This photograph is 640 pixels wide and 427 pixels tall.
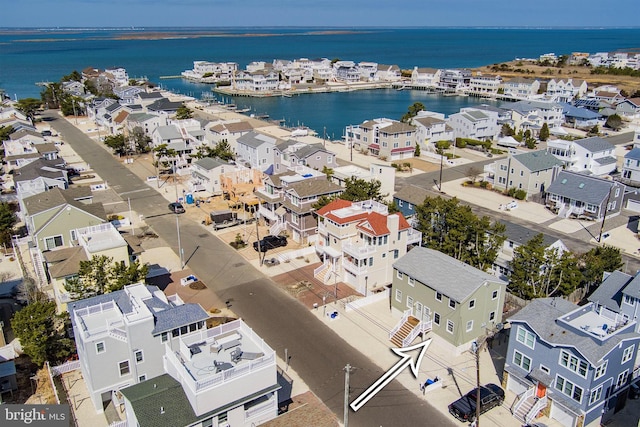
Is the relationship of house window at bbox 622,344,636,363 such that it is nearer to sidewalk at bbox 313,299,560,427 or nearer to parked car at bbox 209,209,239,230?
sidewalk at bbox 313,299,560,427

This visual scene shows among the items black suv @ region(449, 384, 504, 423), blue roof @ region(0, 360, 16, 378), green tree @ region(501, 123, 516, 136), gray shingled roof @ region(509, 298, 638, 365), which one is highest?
gray shingled roof @ region(509, 298, 638, 365)

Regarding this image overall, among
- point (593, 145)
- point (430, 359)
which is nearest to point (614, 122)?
point (593, 145)

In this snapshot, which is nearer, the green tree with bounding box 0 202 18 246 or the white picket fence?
the white picket fence

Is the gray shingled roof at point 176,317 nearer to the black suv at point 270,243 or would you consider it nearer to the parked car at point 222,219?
the black suv at point 270,243

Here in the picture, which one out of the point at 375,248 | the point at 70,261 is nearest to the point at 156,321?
the point at 70,261

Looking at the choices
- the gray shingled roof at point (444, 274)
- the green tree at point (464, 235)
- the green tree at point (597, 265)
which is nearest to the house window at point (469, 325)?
the gray shingled roof at point (444, 274)

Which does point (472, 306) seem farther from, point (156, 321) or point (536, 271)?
point (156, 321)

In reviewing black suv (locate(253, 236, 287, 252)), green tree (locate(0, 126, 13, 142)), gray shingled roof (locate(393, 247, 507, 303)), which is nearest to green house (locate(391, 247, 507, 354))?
gray shingled roof (locate(393, 247, 507, 303))
